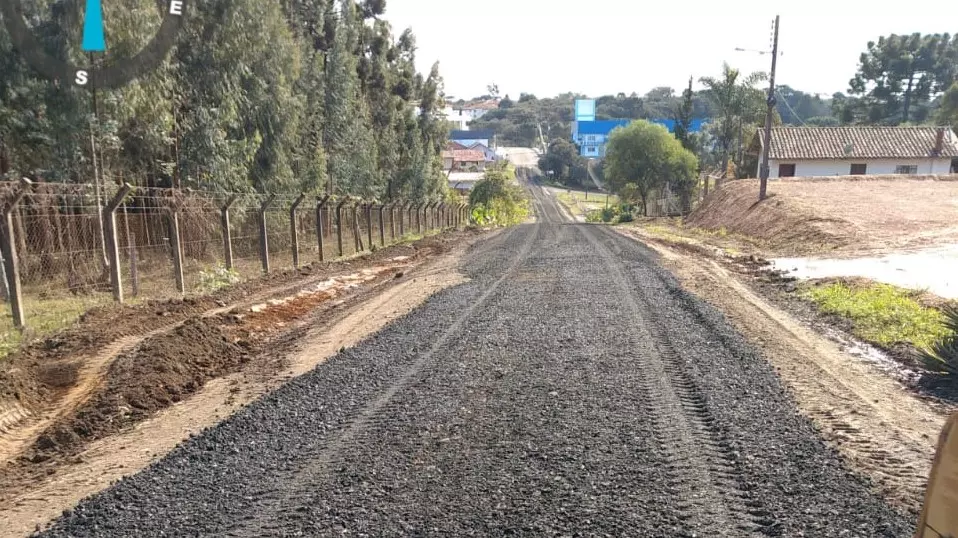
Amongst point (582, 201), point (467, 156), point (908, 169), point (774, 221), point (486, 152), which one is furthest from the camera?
point (486, 152)

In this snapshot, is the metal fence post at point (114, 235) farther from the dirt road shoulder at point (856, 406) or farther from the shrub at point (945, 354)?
the shrub at point (945, 354)

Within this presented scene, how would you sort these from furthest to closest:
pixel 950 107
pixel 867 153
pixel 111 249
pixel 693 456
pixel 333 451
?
pixel 950 107 → pixel 867 153 → pixel 111 249 → pixel 333 451 → pixel 693 456

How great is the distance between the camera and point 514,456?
419 cm

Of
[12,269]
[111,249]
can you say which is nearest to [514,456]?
[12,269]

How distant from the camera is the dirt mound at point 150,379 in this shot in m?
5.29

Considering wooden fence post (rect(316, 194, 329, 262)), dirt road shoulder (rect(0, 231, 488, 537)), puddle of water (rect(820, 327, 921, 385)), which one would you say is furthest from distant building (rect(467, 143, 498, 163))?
puddle of water (rect(820, 327, 921, 385))

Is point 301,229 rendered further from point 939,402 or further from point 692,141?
point 692,141

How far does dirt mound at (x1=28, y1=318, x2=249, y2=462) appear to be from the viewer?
5285 millimetres

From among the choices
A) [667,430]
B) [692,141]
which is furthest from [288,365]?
[692,141]

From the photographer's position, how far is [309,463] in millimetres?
4199

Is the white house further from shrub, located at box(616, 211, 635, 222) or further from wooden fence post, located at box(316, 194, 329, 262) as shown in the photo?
wooden fence post, located at box(316, 194, 329, 262)

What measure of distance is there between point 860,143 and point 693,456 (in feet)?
152

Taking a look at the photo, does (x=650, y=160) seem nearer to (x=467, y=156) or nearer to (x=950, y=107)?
(x=950, y=107)
